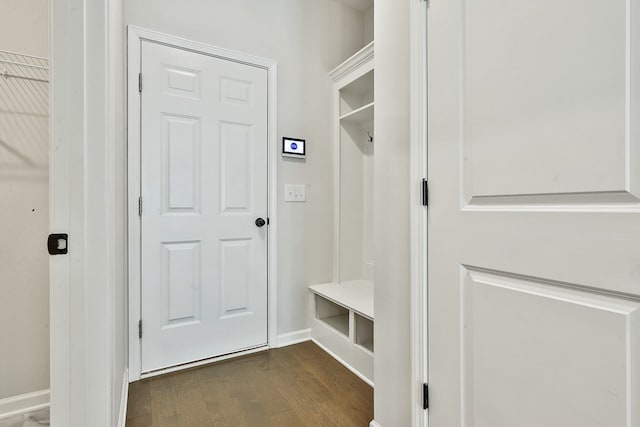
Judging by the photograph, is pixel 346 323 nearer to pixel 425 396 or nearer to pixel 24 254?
pixel 425 396

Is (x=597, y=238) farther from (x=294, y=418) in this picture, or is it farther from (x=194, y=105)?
(x=194, y=105)

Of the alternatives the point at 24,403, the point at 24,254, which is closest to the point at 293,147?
the point at 24,254

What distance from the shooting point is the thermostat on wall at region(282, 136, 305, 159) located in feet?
7.38

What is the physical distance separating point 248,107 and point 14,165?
1302 mm

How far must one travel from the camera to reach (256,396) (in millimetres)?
1623

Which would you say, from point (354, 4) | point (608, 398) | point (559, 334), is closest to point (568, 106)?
point (559, 334)

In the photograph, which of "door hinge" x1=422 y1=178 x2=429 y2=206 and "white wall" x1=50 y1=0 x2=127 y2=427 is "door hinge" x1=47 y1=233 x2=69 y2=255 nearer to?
"white wall" x1=50 y1=0 x2=127 y2=427

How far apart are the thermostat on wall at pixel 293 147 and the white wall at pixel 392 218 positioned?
1.09 metres

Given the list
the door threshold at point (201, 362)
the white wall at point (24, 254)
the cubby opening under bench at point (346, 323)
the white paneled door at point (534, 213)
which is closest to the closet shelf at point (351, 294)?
the cubby opening under bench at point (346, 323)

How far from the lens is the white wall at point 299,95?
7.03 feet

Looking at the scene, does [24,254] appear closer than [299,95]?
Yes

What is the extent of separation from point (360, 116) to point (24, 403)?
2.64 metres

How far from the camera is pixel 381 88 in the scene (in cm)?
125

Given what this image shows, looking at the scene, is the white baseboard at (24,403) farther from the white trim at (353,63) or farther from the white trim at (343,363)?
the white trim at (353,63)
